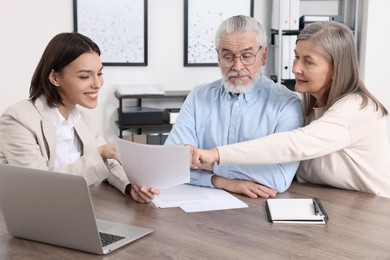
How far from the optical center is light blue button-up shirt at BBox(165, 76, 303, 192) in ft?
6.49

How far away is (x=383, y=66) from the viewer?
4.40 metres

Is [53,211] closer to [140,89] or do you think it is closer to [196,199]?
[196,199]

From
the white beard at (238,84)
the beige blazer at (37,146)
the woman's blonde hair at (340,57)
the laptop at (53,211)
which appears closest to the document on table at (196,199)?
the beige blazer at (37,146)

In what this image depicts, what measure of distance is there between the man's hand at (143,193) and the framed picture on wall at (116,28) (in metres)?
2.57

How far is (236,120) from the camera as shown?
6.79 ft

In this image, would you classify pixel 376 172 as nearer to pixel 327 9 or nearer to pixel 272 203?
pixel 272 203

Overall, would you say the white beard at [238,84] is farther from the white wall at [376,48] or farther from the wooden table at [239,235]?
the white wall at [376,48]

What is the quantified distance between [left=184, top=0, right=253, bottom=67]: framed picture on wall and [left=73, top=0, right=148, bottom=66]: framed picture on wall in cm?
36

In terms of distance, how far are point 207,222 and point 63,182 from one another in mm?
496

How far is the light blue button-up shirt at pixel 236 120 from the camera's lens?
Result: 198 cm

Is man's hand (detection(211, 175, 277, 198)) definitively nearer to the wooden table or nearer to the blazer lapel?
the wooden table

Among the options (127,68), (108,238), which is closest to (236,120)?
(108,238)

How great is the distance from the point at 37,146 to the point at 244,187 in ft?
2.50

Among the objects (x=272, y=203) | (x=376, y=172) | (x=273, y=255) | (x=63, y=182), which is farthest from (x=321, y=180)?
(x=63, y=182)
